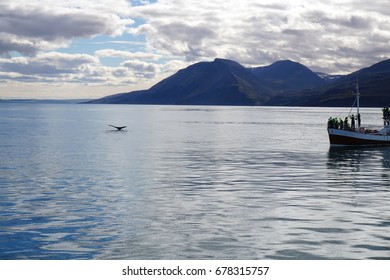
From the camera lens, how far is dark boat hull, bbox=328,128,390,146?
91.8 metres

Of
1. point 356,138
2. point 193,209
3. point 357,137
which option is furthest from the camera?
point 356,138

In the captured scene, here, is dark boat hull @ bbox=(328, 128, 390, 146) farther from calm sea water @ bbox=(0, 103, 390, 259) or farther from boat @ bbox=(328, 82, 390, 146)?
calm sea water @ bbox=(0, 103, 390, 259)

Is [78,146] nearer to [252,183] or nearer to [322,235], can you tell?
[252,183]

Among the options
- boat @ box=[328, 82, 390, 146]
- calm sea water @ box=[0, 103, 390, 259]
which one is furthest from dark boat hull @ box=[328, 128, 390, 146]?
calm sea water @ box=[0, 103, 390, 259]

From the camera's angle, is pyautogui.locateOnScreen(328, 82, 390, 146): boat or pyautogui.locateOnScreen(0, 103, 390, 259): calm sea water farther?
pyautogui.locateOnScreen(328, 82, 390, 146): boat

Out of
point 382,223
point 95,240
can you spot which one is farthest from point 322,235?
point 95,240

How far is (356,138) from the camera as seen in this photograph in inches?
3637

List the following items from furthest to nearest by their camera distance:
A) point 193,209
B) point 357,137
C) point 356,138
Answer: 1. point 356,138
2. point 357,137
3. point 193,209

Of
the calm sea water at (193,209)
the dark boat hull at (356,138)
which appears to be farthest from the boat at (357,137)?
the calm sea water at (193,209)

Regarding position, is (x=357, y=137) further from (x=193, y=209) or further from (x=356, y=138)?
(x=193, y=209)

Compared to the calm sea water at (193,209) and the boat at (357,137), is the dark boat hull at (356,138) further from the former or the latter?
the calm sea water at (193,209)

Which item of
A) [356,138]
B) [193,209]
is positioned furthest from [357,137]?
[193,209]

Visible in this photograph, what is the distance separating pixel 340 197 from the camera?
37.9m
